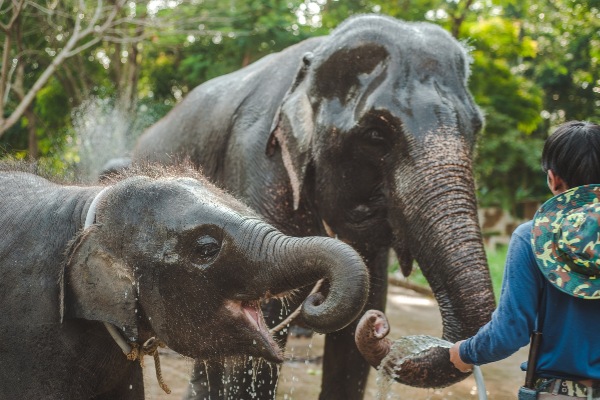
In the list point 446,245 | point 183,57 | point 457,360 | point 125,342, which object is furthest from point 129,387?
point 183,57

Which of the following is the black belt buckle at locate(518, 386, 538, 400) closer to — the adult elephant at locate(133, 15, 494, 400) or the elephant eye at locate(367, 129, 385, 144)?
the adult elephant at locate(133, 15, 494, 400)

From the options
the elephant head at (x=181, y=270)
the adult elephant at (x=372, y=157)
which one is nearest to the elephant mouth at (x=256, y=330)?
the elephant head at (x=181, y=270)

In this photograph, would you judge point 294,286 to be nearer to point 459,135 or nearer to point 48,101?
point 459,135

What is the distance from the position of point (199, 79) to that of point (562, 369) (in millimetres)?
10466

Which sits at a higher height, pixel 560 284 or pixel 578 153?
pixel 578 153

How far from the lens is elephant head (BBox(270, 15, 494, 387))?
12.6 ft

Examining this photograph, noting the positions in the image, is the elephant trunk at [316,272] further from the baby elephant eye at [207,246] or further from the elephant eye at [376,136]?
the elephant eye at [376,136]

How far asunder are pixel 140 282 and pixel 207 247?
283 millimetres

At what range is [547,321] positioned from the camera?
8.13 ft

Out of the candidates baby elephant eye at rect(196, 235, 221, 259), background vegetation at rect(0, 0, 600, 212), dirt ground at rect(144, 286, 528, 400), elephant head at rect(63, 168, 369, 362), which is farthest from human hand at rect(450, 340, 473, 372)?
background vegetation at rect(0, 0, 600, 212)

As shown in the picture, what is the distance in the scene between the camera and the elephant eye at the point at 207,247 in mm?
2785

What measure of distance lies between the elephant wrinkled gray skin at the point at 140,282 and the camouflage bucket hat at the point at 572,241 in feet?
2.26

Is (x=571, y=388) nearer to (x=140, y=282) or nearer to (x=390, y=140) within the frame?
(x=140, y=282)

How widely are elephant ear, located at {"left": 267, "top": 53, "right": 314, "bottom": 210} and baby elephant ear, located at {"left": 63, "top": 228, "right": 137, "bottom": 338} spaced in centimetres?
171
